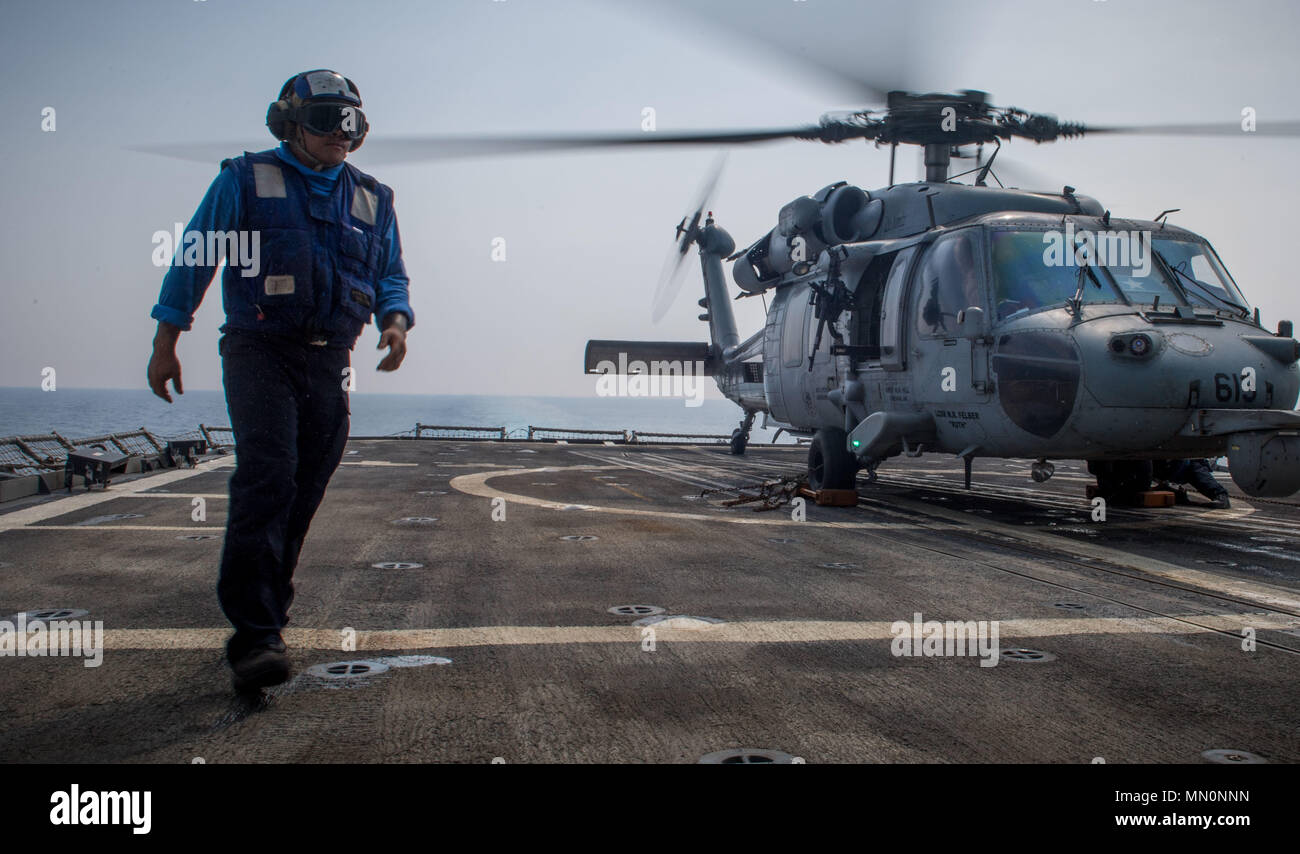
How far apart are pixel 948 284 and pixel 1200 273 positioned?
232 centimetres

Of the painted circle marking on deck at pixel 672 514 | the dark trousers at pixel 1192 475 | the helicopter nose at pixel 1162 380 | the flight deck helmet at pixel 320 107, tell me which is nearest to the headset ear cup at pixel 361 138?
the flight deck helmet at pixel 320 107

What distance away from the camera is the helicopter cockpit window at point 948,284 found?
8398 millimetres

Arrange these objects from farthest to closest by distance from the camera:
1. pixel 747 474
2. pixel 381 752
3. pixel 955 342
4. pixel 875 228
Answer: pixel 747 474, pixel 875 228, pixel 955 342, pixel 381 752

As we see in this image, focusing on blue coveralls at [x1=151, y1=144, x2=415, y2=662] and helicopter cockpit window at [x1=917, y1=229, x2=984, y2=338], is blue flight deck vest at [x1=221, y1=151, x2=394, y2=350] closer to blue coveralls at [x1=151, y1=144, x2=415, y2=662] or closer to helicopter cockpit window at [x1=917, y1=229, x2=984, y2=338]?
blue coveralls at [x1=151, y1=144, x2=415, y2=662]

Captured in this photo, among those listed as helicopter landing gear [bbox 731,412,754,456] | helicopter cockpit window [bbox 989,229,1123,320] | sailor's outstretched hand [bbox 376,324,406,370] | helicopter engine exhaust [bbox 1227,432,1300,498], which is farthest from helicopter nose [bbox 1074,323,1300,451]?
helicopter landing gear [bbox 731,412,754,456]

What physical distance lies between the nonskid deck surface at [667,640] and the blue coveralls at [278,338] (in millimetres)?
481

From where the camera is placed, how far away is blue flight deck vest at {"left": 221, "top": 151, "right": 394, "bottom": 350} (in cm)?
325

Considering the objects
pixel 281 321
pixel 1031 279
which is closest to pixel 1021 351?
pixel 1031 279

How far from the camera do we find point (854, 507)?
978 cm

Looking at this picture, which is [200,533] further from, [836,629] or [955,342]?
[955,342]

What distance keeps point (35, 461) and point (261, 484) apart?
32.0 ft

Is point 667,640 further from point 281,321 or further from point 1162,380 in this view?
point 1162,380

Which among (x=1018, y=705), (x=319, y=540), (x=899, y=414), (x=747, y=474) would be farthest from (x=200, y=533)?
(x=747, y=474)

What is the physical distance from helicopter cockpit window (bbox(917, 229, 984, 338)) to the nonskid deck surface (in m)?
2.09
